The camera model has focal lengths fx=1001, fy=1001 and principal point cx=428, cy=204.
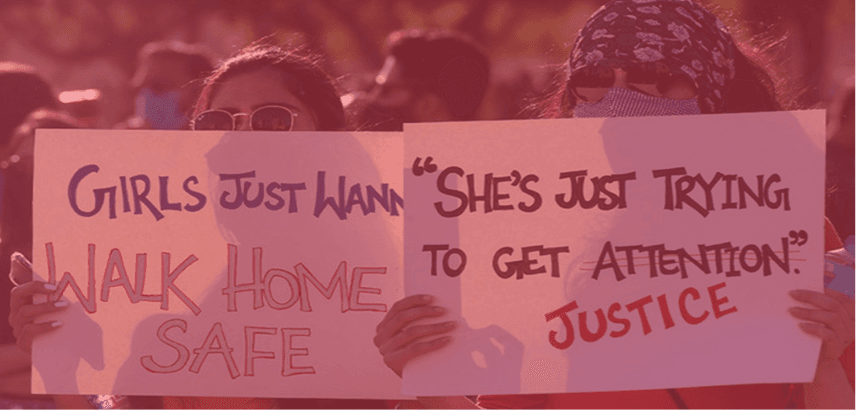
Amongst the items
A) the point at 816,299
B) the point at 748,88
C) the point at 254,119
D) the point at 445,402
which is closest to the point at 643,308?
the point at 816,299

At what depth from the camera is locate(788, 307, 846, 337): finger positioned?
2131 mm

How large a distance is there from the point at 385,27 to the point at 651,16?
1164 cm

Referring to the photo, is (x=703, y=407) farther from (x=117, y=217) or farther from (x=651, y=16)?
(x=117, y=217)

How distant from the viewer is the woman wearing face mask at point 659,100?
2152mm

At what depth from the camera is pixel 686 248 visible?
2217mm

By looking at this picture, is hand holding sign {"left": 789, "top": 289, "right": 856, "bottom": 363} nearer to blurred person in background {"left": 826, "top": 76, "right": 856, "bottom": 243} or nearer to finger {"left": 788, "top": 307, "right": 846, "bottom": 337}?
finger {"left": 788, "top": 307, "right": 846, "bottom": 337}

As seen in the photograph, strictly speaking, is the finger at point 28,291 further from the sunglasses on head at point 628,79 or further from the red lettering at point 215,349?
the sunglasses on head at point 628,79

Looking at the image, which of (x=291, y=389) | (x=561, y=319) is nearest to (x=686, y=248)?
(x=561, y=319)

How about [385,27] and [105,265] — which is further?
[385,27]

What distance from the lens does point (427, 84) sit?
14.5ft

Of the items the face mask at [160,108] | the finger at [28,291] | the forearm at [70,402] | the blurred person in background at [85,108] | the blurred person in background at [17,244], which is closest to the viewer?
the finger at [28,291]

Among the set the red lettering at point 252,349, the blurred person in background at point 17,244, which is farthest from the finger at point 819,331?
the blurred person in background at point 17,244

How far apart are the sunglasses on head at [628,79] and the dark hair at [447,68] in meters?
2.12

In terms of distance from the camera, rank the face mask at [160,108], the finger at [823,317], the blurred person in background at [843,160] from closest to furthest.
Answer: the finger at [823,317]
the blurred person in background at [843,160]
the face mask at [160,108]
